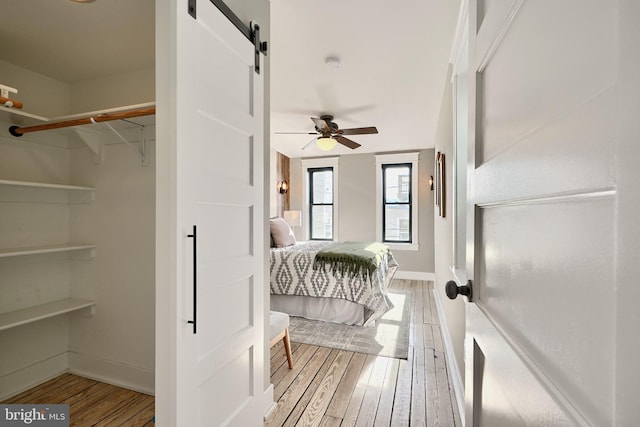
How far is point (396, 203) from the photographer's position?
6.09 m

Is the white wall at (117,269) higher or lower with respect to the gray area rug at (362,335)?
higher

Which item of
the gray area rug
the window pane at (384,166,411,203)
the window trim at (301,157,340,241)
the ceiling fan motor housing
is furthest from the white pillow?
the window pane at (384,166,411,203)

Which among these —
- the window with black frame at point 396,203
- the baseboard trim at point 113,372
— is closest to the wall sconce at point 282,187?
the window with black frame at point 396,203

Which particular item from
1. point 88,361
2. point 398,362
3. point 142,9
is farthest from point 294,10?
point 88,361

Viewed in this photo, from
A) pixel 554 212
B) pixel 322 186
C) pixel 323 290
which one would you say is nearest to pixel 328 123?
pixel 323 290

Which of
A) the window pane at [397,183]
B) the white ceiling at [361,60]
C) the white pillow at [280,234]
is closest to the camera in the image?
the white ceiling at [361,60]

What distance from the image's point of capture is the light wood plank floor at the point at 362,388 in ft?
6.10

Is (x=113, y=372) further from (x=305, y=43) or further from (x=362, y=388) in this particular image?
(x=305, y=43)

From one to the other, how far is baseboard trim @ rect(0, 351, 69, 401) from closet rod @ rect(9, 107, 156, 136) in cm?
173

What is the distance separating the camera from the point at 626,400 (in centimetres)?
28

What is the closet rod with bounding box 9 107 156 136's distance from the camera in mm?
1727

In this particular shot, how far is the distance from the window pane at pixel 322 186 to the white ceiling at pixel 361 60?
7.31 feet

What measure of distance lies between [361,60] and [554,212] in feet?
8.31

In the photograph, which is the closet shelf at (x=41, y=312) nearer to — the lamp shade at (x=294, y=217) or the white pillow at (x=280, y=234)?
the white pillow at (x=280, y=234)
